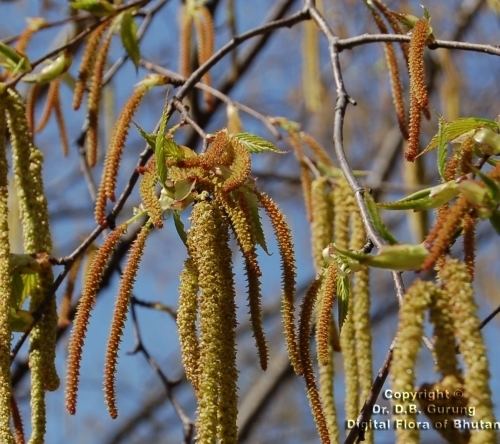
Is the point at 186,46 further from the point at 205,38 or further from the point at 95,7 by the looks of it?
the point at 95,7

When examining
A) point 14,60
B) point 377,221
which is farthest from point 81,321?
point 14,60

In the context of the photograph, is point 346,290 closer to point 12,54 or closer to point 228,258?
point 228,258

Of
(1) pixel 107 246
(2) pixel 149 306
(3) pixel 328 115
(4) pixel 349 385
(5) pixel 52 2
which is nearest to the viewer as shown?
(1) pixel 107 246

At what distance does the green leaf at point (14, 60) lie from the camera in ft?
5.60

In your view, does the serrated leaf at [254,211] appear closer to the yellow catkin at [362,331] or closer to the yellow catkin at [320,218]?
the yellow catkin at [362,331]

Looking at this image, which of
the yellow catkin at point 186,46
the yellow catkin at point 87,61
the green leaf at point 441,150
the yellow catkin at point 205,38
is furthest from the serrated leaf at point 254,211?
the yellow catkin at point 186,46

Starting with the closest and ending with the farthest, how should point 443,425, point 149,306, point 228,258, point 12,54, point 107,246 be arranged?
point 443,425 < point 228,258 < point 107,246 < point 12,54 < point 149,306

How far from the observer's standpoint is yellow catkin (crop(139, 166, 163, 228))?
4.13 ft

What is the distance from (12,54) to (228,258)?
2.41 ft

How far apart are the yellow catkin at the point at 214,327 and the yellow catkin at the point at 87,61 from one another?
2.46 ft

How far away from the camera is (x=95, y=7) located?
186 centimetres

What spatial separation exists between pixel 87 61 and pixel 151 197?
0.70m

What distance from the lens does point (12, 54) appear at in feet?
5.67

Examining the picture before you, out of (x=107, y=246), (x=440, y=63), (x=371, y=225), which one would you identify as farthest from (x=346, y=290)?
(x=440, y=63)
